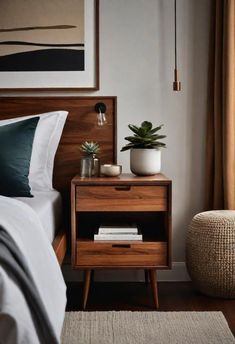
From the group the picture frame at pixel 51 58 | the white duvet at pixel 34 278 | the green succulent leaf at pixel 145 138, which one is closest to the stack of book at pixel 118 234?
the green succulent leaf at pixel 145 138

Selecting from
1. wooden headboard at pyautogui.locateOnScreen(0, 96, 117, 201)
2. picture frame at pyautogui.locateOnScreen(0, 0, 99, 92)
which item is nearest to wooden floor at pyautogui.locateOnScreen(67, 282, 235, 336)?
wooden headboard at pyautogui.locateOnScreen(0, 96, 117, 201)

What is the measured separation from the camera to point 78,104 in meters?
3.33

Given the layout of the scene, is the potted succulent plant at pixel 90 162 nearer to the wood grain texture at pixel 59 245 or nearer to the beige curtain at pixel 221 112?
the wood grain texture at pixel 59 245

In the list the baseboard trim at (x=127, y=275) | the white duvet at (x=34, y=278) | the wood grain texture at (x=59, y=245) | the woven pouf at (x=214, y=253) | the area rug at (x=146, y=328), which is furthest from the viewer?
the baseboard trim at (x=127, y=275)

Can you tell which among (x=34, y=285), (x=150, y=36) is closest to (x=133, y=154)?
(x=150, y=36)

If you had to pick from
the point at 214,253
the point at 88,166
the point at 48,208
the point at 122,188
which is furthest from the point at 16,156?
the point at 214,253

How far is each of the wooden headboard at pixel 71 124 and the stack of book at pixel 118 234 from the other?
1.84 feet

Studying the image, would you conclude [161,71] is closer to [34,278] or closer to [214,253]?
[214,253]

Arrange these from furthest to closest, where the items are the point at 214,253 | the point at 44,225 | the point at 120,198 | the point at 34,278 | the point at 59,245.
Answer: the point at 214,253 < the point at 120,198 < the point at 59,245 < the point at 44,225 < the point at 34,278

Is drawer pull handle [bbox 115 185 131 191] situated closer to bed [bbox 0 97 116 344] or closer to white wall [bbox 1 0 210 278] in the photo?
bed [bbox 0 97 116 344]

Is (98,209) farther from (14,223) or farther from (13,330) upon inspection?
(13,330)

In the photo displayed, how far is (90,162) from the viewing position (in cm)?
308

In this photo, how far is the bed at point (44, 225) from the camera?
4.79 feet

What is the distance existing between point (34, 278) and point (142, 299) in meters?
1.61
